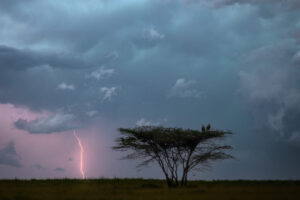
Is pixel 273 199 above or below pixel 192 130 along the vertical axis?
below

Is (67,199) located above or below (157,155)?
below

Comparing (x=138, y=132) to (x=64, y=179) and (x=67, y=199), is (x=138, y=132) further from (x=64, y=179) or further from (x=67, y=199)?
(x=67, y=199)

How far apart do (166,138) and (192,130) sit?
2.52 meters

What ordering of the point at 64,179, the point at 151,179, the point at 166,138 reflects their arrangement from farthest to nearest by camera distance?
1. the point at 151,179
2. the point at 64,179
3. the point at 166,138

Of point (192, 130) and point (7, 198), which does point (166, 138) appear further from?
point (7, 198)

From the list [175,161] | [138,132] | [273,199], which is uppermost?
[138,132]

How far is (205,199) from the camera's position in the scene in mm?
19094

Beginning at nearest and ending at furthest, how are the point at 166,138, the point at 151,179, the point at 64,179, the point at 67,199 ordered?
the point at 67,199, the point at 166,138, the point at 64,179, the point at 151,179

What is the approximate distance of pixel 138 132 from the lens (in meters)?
31.5

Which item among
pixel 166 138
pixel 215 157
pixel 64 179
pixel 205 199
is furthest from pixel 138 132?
pixel 205 199

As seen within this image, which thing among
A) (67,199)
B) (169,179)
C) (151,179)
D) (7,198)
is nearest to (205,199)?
(67,199)

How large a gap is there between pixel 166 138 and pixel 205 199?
38.4ft

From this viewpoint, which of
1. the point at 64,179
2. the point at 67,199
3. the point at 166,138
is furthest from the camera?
the point at 64,179

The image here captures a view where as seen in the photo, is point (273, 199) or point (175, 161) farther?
point (175, 161)
